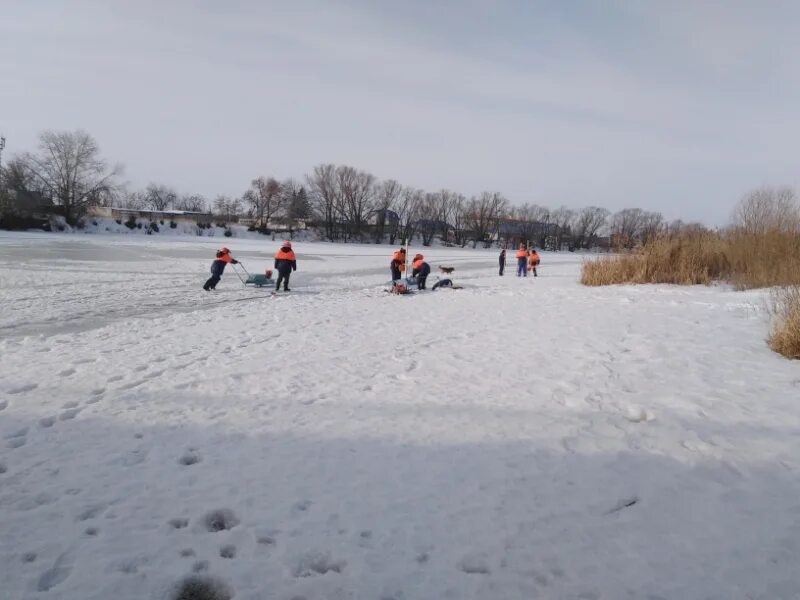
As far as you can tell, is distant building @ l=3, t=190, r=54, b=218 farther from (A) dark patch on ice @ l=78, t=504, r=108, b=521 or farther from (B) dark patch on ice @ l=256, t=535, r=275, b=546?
(B) dark patch on ice @ l=256, t=535, r=275, b=546

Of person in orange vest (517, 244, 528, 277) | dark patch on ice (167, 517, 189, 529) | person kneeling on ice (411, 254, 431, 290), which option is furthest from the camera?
person in orange vest (517, 244, 528, 277)

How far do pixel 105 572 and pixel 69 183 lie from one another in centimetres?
7380

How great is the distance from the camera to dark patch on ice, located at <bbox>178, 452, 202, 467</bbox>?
363 cm

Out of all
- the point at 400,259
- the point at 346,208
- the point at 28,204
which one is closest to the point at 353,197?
the point at 346,208

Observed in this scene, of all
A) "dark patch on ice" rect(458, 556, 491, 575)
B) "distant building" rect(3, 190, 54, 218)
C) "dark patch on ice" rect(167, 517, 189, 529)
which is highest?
"distant building" rect(3, 190, 54, 218)

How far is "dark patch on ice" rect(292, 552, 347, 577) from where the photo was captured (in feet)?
8.43

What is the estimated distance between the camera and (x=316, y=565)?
262 cm

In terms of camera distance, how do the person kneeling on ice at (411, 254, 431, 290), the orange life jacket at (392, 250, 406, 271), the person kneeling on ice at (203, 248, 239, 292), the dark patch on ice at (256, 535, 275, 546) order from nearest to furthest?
1. the dark patch on ice at (256, 535, 275, 546)
2. the person kneeling on ice at (203, 248, 239, 292)
3. the person kneeling on ice at (411, 254, 431, 290)
4. the orange life jacket at (392, 250, 406, 271)

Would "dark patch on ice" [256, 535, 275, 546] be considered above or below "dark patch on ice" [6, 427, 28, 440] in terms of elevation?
below

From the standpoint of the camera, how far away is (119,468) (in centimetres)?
352

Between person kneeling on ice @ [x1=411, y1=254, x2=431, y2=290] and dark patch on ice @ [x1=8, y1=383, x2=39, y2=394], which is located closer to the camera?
dark patch on ice @ [x1=8, y1=383, x2=39, y2=394]

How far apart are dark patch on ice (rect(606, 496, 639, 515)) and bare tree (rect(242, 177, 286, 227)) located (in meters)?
85.5

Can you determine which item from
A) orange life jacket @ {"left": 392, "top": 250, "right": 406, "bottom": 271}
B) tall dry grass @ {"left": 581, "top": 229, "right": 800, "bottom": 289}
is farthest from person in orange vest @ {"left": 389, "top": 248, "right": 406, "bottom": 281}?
tall dry grass @ {"left": 581, "top": 229, "right": 800, "bottom": 289}

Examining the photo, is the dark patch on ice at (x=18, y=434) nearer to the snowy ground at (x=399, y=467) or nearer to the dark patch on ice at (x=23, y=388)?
the snowy ground at (x=399, y=467)
